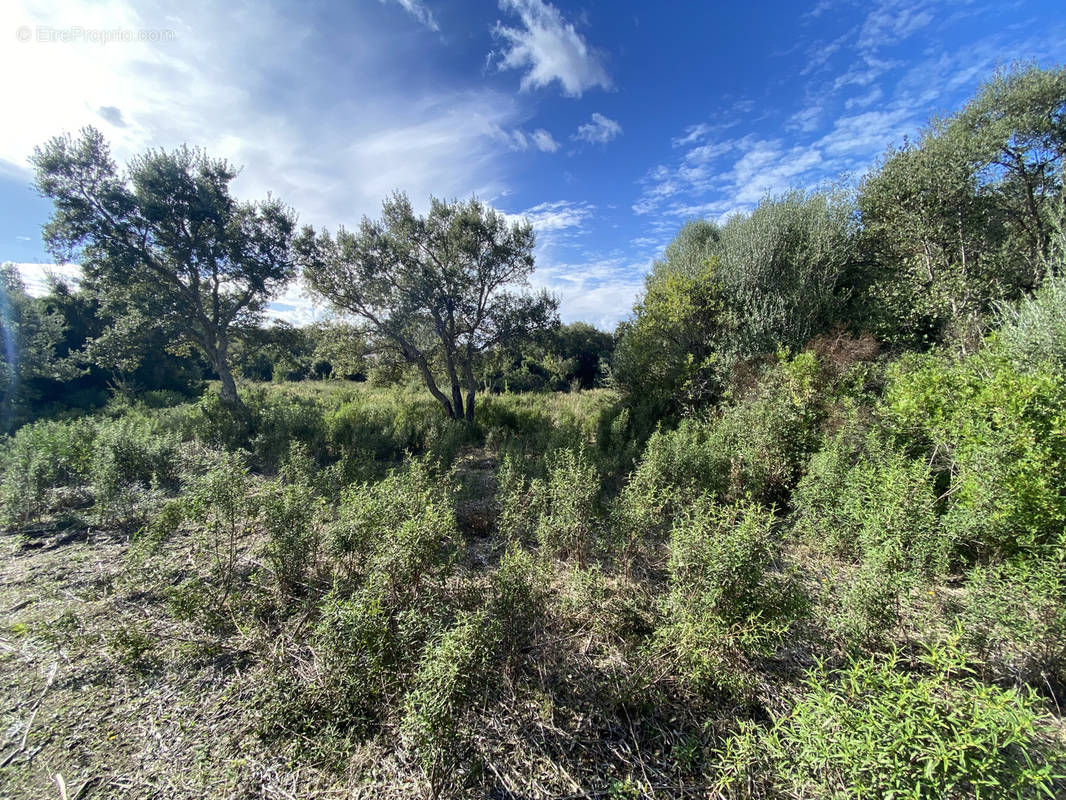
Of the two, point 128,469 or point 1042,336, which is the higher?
point 1042,336

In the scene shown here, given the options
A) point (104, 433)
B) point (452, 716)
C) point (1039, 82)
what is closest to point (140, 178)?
point (104, 433)

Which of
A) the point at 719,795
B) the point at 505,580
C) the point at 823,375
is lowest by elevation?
the point at 719,795

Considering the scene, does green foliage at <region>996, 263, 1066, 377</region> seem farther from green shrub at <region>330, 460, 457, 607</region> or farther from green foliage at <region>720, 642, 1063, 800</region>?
green shrub at <region>330, 460, 457, 607</region>

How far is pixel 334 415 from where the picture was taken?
10156 mm

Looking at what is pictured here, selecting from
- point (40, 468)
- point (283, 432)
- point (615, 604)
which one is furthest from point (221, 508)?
point (283, 432)

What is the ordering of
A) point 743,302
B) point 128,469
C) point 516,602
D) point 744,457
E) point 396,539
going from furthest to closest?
point 743,302 < point 128,469 < point 744,457 < point 396,539 < point 516,602

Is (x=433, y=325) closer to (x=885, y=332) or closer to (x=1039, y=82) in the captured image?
(x=885, y=332)

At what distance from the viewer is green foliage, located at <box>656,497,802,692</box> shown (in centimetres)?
241

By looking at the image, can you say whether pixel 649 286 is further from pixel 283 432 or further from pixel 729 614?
pixel 283 432

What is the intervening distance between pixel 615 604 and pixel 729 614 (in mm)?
1042

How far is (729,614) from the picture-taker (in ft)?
8.36

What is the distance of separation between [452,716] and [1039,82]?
49.5ft

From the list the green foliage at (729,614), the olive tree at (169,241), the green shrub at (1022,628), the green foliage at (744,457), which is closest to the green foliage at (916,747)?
the green foliage at (729,614)

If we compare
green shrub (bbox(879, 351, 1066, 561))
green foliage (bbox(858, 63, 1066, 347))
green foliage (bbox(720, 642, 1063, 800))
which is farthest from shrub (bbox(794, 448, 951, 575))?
green foliage (bbox(858, 63, 1066, 347))
